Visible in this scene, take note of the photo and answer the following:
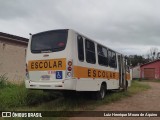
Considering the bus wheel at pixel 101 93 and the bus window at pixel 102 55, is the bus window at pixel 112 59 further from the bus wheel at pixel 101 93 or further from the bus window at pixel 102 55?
the bus wheel at pixel 101 93

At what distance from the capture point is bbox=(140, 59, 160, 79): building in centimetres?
5116

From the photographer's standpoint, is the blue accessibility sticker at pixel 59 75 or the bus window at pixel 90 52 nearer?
the blue accessibility sticker at pixel 59 75

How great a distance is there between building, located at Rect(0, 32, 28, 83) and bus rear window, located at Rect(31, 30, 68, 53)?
653cm

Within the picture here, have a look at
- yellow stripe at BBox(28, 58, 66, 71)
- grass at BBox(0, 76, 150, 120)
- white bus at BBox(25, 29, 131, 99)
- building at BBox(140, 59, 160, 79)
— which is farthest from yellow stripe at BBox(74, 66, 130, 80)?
building at BBox(140, 59, 160, 79)

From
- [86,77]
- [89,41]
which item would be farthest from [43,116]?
[89,41]

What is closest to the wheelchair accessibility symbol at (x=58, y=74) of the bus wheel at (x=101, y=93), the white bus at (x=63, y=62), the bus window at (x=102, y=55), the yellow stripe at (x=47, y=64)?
the white bus at (x=63, y=62)

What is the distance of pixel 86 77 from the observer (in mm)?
11297

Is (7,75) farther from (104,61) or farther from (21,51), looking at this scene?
(104,61)

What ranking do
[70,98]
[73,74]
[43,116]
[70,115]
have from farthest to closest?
[70,98], [73,74], [70,115], [43,116]

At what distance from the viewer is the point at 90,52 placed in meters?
11.9

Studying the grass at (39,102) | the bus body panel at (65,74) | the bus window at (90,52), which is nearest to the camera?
the bus body panel at (65,74)

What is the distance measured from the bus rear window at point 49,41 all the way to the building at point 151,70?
42383 millimetres

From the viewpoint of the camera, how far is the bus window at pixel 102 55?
43.0ft

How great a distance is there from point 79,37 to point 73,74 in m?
1.66
